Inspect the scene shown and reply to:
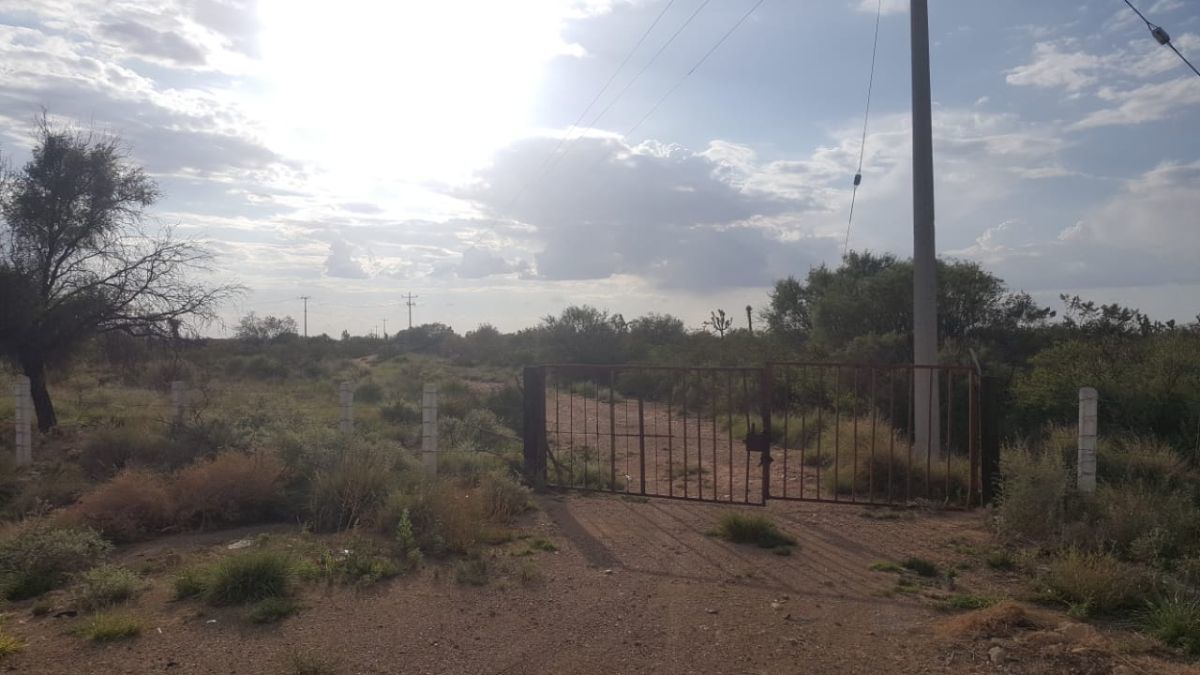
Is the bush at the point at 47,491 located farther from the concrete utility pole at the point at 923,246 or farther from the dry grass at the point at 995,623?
the concrete utility pole at the point at 923,246

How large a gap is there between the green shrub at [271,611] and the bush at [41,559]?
2.27 m

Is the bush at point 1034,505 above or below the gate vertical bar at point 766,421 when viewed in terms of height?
below

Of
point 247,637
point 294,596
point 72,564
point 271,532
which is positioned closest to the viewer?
point 247,637

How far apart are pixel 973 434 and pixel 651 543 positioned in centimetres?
410

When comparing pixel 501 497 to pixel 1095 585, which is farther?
pixel 501 497

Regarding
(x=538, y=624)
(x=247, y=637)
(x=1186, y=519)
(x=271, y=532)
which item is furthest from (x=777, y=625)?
(x=271, y=532)

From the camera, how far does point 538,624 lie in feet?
24.0

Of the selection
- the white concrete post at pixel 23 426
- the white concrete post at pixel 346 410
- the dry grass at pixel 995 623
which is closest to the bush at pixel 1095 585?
the dry grass at pixel 995 623

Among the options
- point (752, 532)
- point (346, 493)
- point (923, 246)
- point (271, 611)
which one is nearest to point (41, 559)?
point (271, 611)

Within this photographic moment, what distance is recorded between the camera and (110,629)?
6953 mm

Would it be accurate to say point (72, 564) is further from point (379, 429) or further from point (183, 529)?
point (379, 429)

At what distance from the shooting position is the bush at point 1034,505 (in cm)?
961

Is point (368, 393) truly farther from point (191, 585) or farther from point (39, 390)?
point (191, 585)

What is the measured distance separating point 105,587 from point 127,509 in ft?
10.2
